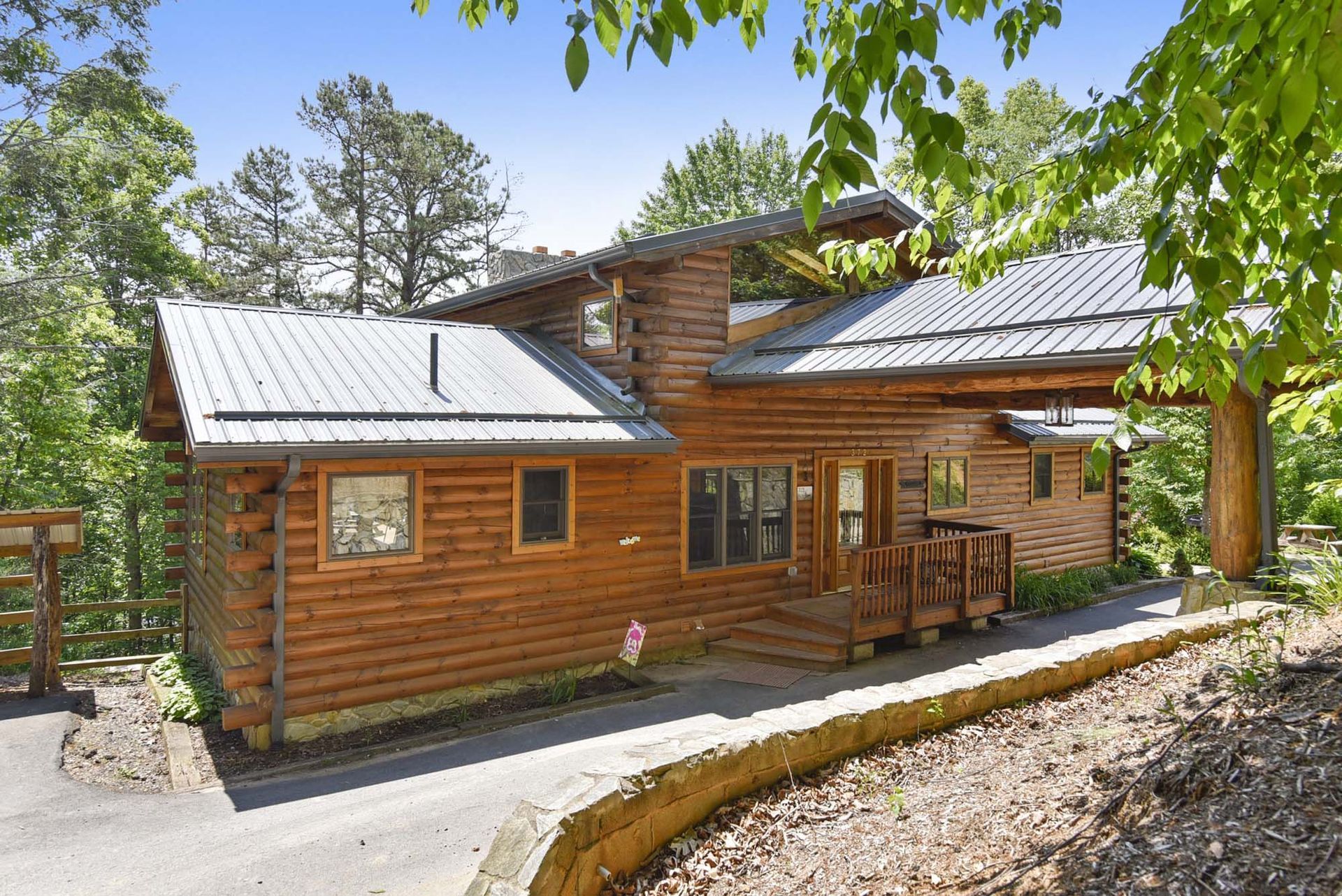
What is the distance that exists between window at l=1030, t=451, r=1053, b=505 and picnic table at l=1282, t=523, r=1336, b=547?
5290mm

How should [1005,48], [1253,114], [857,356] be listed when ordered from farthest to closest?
[857,356]
[1005,48]
[1253,114]

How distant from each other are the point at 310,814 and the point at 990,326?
309 inches

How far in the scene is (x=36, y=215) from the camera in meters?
18.2

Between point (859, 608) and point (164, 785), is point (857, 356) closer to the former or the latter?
point (859, 608)

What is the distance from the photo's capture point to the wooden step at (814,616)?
9.67 meters

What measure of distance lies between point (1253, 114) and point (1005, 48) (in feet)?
6.64

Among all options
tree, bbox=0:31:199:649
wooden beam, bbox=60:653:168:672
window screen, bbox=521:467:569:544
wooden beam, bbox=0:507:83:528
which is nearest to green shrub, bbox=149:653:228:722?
wooden beam, bbox=60:653:168:672

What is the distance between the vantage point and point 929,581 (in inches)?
416

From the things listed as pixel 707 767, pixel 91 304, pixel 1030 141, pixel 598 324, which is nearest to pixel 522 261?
pixel 598 324

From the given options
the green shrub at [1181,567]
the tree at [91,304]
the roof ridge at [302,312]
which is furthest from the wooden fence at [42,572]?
the green shrub at [1181,567]

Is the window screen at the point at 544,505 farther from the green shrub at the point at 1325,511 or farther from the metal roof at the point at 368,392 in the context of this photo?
the green shrub at the point at 1325,511

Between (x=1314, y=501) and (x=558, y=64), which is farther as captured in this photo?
(x=1314, y=501)

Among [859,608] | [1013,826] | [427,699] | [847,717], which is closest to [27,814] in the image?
[427,699]

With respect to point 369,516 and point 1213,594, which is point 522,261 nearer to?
point 369,516
